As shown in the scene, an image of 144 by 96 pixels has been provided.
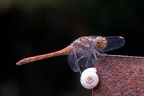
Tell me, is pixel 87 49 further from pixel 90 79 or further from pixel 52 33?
pixel 52 33

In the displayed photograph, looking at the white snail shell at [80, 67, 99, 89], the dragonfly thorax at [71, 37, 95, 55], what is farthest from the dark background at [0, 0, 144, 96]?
the white snail shell at [80, 67, 99, 89]

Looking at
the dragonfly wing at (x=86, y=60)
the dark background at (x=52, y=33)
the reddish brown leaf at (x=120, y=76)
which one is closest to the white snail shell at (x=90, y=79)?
the reddish brown leaf at (x=120, y=76)

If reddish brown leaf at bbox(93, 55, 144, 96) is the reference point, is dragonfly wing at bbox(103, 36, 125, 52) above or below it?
above

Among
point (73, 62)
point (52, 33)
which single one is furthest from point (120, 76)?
point (52, 33)

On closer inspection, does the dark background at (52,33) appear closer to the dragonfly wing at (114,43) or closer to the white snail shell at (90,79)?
the dragonfly wing at (114,43)

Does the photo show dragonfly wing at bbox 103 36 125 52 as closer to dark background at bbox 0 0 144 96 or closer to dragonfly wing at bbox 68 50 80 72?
dragonfly wing at bbox 68 50 80 72

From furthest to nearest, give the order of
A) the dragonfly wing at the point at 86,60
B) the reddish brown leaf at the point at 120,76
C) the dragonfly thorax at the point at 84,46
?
the dragonfly thorax at the point at 84,46
the dragonfly wing at the point at 86,60
the reddish brown leaf at the point at 120,76

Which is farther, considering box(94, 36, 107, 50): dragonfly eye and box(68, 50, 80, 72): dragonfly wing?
box(68, 50, 80, 72): dragonfly wing
